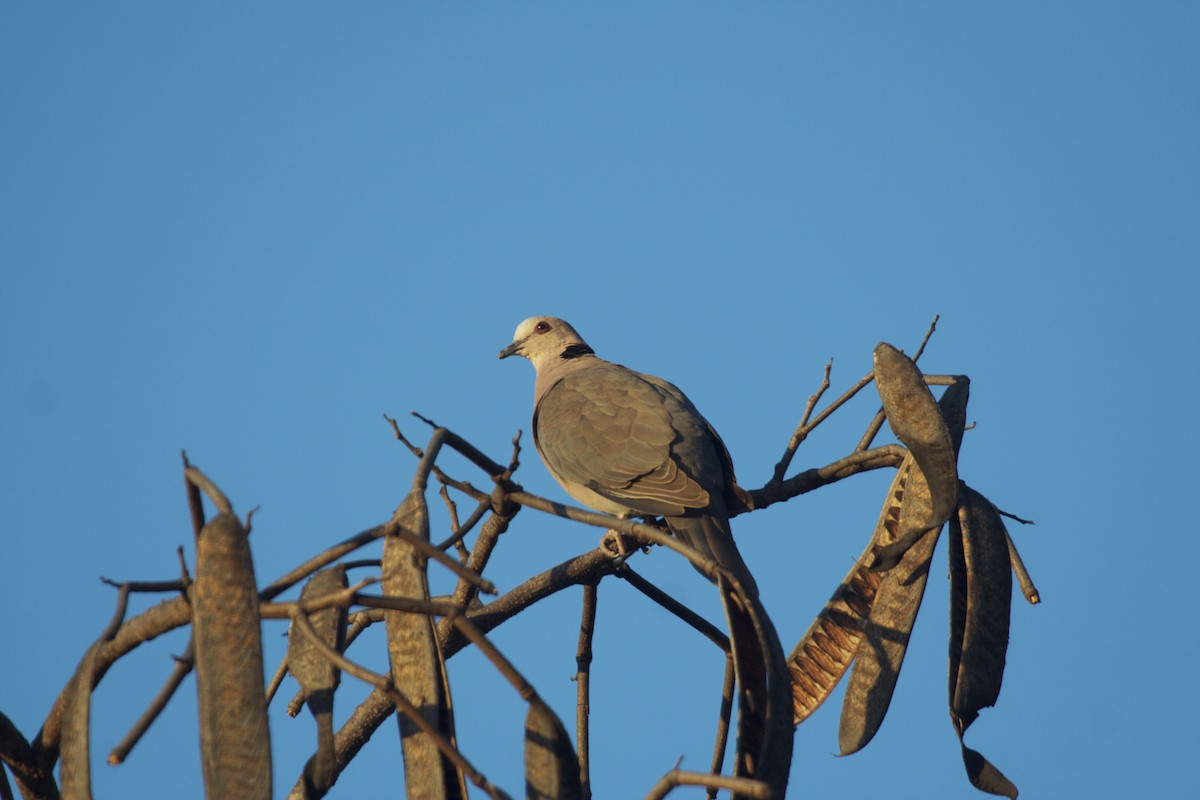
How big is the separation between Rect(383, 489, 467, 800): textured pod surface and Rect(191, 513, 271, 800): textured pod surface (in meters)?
0.36

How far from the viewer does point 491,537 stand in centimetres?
382

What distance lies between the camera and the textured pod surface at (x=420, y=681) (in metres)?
2.41

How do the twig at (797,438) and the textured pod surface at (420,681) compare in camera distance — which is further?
the twig at (797,438)

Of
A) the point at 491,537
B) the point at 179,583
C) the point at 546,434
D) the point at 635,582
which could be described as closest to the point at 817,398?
the point at 635,582

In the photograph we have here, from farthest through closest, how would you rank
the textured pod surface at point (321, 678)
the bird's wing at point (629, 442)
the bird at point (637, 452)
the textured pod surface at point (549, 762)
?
1. the bird's wing at point (629, 442)
2. the bird at point (637, 452)
3. the textured pod surface at point (321, 678)
4. the textured pod surface at point (549, 762)

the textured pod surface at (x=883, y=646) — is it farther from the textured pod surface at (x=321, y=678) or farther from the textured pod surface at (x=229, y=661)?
the textured pod surface at (x=229, y=661)

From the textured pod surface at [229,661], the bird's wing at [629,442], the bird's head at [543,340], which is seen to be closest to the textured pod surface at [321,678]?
the textured pod surface at [229,661]

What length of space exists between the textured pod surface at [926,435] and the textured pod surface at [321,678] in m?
1.57

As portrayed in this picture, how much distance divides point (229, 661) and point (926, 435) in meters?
→ 2.12

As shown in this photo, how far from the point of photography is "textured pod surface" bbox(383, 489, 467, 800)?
94.9 inches

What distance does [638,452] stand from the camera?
6.01 meters

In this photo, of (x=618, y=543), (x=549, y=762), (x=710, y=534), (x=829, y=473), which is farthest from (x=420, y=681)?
(x=710, y=534)

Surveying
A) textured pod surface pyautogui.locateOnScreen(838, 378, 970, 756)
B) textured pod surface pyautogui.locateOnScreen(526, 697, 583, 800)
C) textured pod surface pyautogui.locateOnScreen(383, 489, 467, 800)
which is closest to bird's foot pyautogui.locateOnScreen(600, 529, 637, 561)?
textured pod surface pyautogui.locateOnScreen(838, 378, 970, 756)

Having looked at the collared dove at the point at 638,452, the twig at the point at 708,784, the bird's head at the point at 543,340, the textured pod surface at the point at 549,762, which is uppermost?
the bird's head at the point at 543,340
